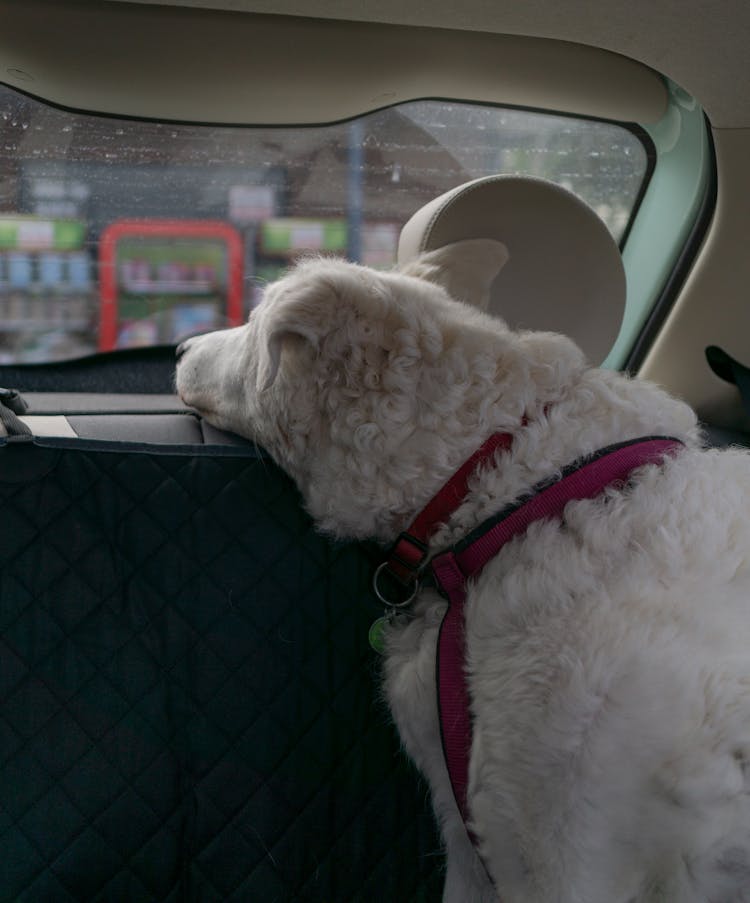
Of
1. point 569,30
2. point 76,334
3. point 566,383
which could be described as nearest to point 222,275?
point 76,334

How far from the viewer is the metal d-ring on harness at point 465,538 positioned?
165cm

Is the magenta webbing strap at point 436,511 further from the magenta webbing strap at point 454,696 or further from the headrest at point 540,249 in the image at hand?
the headrest at point 540,249

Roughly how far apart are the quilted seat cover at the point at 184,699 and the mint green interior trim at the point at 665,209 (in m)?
1.57

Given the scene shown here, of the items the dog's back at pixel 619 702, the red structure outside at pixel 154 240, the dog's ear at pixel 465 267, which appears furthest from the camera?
the red structure outside at pixel 154 240

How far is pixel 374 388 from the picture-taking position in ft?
6.03

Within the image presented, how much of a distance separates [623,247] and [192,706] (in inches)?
93.9

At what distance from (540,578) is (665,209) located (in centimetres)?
206

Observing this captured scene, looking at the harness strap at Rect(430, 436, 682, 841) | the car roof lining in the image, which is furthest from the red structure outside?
the harness strap at Rect(430, 436, 682, 841)

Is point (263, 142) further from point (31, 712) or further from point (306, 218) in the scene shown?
point (31, 712)

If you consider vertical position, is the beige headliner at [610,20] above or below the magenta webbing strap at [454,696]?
above

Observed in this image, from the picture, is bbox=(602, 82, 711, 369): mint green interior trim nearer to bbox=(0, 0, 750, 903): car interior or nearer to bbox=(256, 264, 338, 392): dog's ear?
bbox=(0, 0, 750, 903): car interior

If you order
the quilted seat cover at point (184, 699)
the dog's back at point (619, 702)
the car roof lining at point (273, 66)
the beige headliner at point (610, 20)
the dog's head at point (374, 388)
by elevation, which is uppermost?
the beige headliner at point (610, 20)

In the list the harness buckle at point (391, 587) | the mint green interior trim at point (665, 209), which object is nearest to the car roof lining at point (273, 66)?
the mint green interior trim at point (665, 209)

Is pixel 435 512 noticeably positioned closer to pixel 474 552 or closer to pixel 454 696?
pixel 474 552
